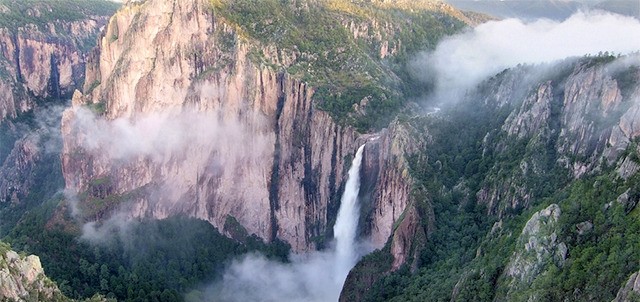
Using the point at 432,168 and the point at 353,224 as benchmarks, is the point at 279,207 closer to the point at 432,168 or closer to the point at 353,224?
the point at 353,224

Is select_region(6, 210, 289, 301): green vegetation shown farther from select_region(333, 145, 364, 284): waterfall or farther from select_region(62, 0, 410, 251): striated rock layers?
select_region(333, 145, 364, 284): waterfall

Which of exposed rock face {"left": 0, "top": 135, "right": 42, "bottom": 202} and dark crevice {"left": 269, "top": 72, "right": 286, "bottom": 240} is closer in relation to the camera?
dark crevice {"left": 269, "top": 72, "right": 286, "bottom": 240}

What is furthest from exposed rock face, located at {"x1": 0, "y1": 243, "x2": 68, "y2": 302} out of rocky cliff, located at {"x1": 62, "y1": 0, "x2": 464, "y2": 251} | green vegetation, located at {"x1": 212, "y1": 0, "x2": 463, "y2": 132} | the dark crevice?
green vegetation, located at {"x1": 212, "y1": 0, "x2": 463, "y2": 132}

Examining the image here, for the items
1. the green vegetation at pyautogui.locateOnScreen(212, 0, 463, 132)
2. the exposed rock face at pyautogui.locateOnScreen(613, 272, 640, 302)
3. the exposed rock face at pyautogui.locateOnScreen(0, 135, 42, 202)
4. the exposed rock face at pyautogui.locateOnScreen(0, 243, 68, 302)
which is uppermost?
the exposed rock face at pyautogui.locateOnScreen(613, 272, 640, 302)

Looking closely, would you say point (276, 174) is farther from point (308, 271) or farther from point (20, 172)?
point (20, 172)

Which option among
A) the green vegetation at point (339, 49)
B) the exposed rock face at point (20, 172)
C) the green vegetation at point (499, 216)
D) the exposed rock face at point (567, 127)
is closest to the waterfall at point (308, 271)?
the green vegetation at point (499, 216)

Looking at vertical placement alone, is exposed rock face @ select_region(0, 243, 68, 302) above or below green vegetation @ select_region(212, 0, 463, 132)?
below
